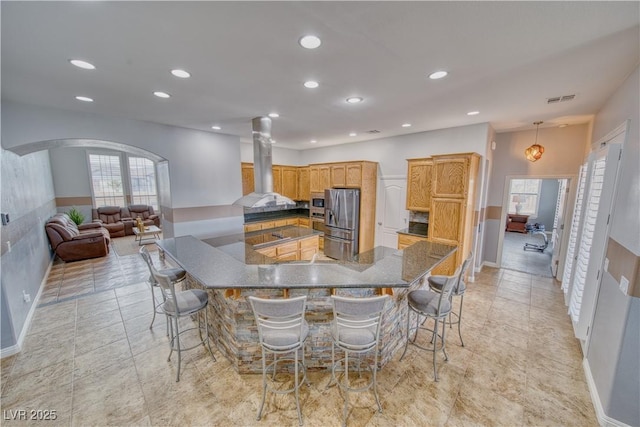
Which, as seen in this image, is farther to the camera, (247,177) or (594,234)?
(247,177)

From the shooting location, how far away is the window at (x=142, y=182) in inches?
346

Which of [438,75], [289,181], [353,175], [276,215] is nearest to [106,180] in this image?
[276,215]

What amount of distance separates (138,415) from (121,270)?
155 inches

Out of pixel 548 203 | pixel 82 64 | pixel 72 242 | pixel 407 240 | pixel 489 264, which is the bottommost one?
pixel 489 264

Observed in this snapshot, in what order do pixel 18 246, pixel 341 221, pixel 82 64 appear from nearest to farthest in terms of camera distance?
pixel 82 64, pixel 18 246, pixel 341 221

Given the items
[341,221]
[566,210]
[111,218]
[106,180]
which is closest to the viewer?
[566,210]

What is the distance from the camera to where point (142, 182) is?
899cm

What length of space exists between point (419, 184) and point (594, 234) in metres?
2.36

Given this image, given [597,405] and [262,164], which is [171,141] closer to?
[262,164]

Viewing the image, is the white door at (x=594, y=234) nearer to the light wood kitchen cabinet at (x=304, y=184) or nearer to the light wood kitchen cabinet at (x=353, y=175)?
the light wood kitchen cabinet at (x=353, y=175)

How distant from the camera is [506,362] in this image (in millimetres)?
2410

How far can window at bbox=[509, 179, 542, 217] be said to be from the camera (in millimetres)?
8773

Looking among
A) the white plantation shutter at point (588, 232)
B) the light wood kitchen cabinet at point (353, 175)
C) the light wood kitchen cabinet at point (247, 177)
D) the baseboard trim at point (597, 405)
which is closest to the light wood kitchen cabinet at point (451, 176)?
the white plantation shutter at point (588, 232)

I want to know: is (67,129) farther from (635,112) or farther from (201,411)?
(635,112)
